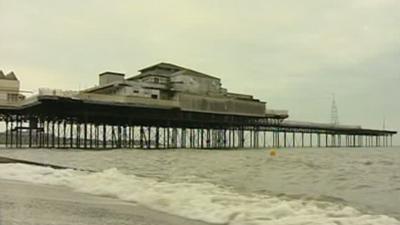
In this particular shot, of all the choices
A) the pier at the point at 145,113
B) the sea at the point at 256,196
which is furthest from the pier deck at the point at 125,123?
the sea at the point at 256,196

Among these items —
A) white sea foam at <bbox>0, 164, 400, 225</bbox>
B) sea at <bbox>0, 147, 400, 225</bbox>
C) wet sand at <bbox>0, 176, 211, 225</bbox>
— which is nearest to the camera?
wet sand at <bbox>0, 176, 211, 225</bbox>

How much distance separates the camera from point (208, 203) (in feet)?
37.0

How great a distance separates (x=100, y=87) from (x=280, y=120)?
32.7 meters

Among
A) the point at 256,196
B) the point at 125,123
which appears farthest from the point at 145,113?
the point at 256,196

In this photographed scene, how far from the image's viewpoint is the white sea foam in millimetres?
9576

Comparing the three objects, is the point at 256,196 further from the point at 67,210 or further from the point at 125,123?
the point at 125,123

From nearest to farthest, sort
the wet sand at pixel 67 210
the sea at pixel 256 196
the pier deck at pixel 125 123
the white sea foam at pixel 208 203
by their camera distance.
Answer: the wet sand at pixel 67 210 < the white sea foam at pixel 208 203 < the sea at pixel 256 196 < the pier deck at pixel 125 123

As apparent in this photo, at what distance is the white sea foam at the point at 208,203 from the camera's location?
31.4 feet

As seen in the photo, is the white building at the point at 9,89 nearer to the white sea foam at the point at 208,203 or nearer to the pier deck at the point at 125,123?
the pier deck at the point at 125,123

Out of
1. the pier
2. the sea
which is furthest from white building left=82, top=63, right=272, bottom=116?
the sea

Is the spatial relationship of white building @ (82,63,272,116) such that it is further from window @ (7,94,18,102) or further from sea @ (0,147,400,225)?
sea @ (0,147,400,225)

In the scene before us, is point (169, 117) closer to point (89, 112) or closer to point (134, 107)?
point (134, 107)

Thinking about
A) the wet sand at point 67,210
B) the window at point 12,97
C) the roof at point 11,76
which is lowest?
the wet sand at point 67,210

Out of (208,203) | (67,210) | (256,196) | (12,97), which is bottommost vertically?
(256,196)
